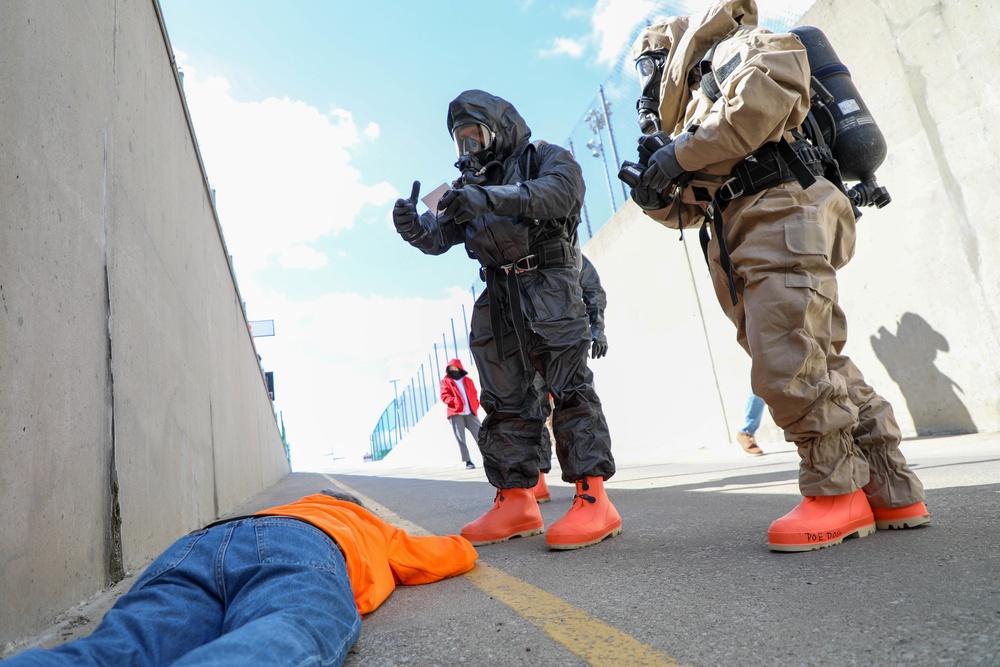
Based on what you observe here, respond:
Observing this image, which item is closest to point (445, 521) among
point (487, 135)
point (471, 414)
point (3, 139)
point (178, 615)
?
point (487, 135)

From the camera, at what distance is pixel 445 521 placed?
3631 millimetres

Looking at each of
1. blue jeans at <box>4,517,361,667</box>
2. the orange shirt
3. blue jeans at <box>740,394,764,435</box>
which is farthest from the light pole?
blue jeans at <box>4,517,361,667</box>

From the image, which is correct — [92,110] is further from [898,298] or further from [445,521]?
[898,298]

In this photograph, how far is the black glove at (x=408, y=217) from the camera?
2795mm

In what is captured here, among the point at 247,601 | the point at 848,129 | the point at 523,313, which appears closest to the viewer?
the point at 247,601

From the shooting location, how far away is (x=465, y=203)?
247 cm

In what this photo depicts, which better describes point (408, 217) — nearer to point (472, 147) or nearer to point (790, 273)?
point (472, 147)

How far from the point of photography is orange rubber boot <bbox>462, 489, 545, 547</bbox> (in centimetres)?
284

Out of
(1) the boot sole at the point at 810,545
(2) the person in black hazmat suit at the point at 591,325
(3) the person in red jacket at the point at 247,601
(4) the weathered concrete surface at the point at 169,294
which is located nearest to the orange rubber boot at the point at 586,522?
(4) the weathered concrete surface at the point at 169,294

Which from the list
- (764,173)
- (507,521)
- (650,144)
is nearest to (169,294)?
(507,521)

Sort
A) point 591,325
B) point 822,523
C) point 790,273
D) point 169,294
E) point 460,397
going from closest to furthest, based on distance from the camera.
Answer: point 822,523, point 790,273, point 169,294, point 591,325, point 460,397

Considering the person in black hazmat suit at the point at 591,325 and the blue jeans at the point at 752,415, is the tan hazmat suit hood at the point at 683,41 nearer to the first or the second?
the person in black hazmat suit at the point at 591,325

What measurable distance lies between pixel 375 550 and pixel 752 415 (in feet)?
Result: 20.5

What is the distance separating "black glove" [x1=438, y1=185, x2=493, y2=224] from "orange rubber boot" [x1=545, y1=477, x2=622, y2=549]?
1183 mm
